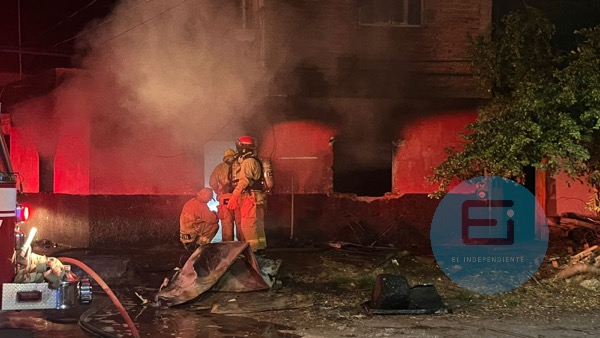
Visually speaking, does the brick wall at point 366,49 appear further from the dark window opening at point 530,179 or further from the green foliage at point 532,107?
the dark window opening at point 530,179

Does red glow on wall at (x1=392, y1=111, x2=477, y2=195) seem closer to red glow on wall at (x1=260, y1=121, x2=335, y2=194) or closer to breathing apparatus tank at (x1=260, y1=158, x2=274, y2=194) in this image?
red glow on wall at (x1=260, y1=121, x2=335, y2=194)

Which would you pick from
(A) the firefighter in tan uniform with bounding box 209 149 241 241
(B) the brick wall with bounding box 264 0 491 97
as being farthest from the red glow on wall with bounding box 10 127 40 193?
(A) the firefighter in tan uniform with bounding box 209 149 241 241

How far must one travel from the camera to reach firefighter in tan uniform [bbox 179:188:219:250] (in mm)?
9367

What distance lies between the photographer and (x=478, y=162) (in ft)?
31.1

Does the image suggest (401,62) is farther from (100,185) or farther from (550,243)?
(100,185)

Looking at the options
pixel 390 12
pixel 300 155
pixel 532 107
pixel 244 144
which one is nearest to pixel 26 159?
pixel 300 155

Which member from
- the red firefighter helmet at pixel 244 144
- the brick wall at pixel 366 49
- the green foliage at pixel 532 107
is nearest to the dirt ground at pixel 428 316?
the green foliage at pixel 532 107

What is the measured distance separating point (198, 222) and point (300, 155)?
388 centimetres

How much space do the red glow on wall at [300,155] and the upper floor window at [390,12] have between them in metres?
2.10

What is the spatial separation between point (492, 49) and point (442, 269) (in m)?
3.10

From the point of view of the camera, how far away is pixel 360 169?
14.5 metres

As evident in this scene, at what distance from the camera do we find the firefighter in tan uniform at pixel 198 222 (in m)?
9.37

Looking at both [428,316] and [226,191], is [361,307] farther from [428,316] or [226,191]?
[226,191]

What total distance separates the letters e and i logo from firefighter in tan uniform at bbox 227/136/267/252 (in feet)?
10.4
